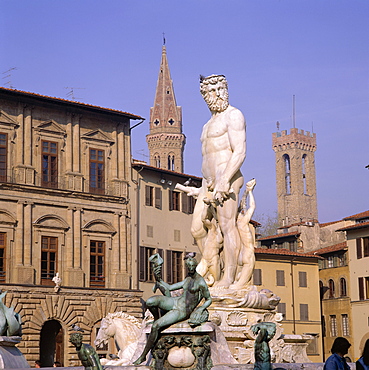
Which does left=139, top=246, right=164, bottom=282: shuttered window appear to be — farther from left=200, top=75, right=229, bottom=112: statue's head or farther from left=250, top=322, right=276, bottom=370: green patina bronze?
left=250, top=322, right=276, bottom=370: green patina bronze

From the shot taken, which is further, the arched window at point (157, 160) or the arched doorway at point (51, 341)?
the arched window at point (157, 160)

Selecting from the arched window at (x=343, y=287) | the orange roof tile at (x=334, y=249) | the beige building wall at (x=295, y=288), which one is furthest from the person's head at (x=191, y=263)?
the arched window at (x=343, y=287)

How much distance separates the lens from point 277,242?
229ft

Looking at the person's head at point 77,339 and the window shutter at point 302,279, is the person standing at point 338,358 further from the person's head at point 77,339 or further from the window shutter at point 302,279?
the window shutter at point 302,279

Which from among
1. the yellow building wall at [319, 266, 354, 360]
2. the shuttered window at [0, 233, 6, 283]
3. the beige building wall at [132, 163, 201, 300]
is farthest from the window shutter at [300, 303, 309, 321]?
the shuttered window at [0, 233, 6, 283]

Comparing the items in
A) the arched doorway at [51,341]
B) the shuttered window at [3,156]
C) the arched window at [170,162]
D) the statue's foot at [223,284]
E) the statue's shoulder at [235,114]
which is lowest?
the arched doorway at [51,341]

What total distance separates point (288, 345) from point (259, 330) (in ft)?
14.4

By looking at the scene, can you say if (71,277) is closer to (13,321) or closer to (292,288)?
(292,288)

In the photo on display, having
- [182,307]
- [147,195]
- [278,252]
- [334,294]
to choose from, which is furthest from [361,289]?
[182,307]

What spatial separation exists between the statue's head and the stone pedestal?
16.7 ft

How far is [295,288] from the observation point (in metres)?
61.7

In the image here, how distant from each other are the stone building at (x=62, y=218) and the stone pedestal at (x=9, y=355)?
1283 inches

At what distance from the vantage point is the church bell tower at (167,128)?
464 feet

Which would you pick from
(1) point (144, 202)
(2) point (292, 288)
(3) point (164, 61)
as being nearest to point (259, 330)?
(1) point (144, 202)
